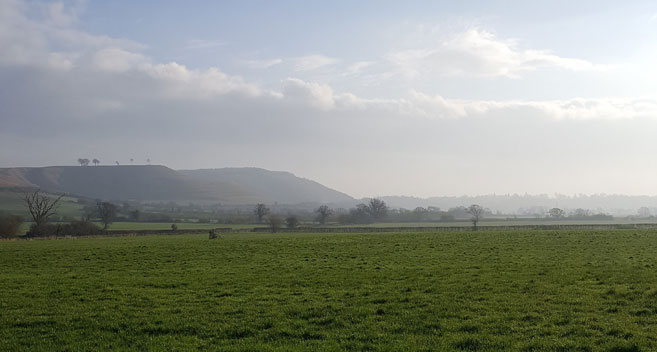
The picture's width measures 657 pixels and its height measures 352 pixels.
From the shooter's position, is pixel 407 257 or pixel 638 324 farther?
pixel 407 257

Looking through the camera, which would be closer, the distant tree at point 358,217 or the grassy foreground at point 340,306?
the grassy foreground at point 340,306

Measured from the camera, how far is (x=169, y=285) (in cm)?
2153

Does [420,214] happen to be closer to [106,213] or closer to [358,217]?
[358,217]

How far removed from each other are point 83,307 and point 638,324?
17.1 metres

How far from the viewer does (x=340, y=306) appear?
15930 millimetres

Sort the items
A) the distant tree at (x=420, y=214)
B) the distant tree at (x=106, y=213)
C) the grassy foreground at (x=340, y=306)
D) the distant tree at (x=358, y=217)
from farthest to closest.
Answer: the distant tree at (x=420, y=214)
the distant tree at (x=358, y=217)
the distant tree at (x=106, y=213)
the grassy foreground at (x=340, y=306)

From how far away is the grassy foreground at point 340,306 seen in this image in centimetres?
1216

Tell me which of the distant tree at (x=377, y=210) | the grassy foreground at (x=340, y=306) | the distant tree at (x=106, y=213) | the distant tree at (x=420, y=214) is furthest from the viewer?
the distant tree at (x=420, y=214)

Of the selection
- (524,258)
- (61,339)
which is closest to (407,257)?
(524,258)

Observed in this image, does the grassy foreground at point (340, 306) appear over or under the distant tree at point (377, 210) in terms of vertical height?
under

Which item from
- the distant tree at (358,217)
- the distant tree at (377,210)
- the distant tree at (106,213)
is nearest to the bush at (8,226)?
the distant tree at (106,213)

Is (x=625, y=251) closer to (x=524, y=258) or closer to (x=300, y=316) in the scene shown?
(x=524, y=258)

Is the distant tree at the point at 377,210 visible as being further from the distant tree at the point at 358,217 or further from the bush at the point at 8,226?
the bush at the point at 8,226

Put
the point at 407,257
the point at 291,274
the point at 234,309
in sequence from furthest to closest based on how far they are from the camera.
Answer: the point at 407,257 → the point at 291,274 → the point at 234,309
